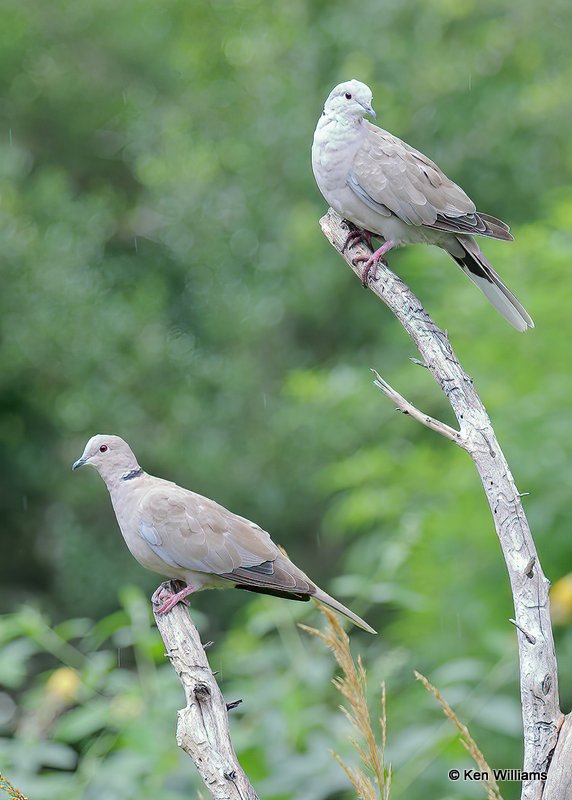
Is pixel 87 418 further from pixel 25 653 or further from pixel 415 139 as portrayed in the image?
pixel 25 653

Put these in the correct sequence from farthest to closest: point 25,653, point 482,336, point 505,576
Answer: point 482,336 < point 505,576 < point 25,653

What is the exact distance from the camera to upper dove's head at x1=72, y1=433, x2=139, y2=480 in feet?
7.21

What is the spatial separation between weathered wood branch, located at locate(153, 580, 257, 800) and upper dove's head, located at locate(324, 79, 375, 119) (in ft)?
4.56

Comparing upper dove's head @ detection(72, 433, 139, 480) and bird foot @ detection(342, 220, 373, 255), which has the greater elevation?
Result: bird foot @ detection(342, 220, 373, 255)

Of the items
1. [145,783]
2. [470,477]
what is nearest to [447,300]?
[470,477]

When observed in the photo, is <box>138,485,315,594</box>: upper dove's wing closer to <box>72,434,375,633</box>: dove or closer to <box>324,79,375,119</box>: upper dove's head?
<box>72,434,375,633</box>: dove

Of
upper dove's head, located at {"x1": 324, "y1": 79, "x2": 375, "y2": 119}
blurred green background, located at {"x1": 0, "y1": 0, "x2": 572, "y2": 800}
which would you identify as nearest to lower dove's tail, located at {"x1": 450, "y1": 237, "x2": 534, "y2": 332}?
upper dove's head, located at {"x1": 324, "y1": 79, "x2": 375, "y2": 119}

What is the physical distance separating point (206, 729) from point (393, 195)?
1342 millimetres

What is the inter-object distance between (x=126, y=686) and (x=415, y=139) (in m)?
5.48

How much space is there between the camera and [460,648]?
4.98 metres

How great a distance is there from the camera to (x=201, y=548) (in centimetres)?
206

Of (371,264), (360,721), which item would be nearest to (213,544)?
(360,721)

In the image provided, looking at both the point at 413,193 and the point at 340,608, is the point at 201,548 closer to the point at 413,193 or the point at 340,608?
the point at 340,608

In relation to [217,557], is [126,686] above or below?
below
